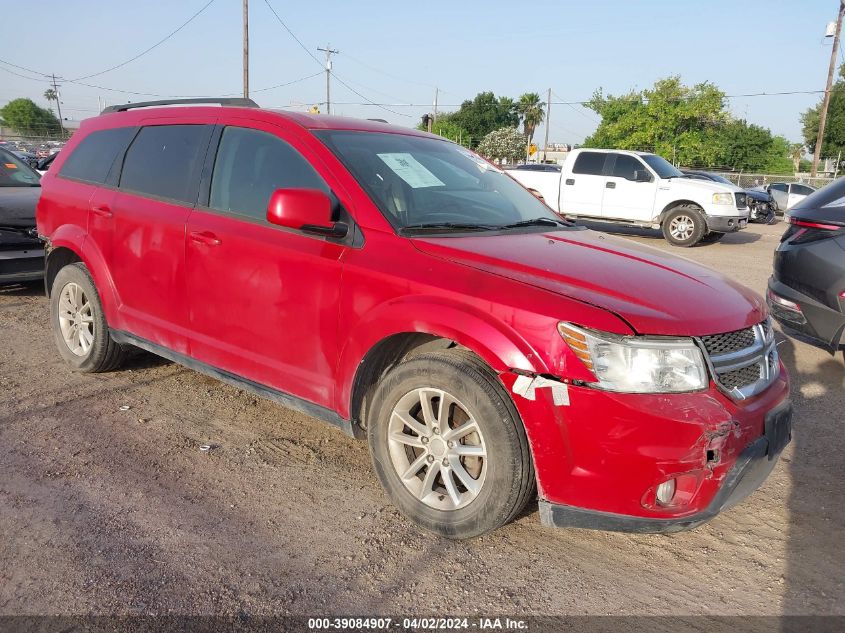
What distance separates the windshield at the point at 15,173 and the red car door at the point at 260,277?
A: 5.52m

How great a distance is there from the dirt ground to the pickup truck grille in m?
0.77

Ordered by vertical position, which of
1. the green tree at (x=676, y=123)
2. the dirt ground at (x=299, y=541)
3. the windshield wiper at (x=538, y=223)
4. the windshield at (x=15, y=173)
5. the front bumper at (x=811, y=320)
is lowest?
the dirt ground at (x=299, y=541)

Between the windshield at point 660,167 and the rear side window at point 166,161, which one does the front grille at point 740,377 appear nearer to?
the rear side window at point 166,161

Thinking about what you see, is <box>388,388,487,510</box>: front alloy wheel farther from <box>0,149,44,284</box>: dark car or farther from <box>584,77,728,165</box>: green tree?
<box>584,77,728,165</box>: green tree

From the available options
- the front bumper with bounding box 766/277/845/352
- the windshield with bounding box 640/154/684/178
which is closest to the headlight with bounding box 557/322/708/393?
the front bumper with bounding box 766/277/845/352

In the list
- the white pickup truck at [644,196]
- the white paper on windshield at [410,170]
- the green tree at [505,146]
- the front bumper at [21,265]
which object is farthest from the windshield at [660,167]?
the green tree at [505,146]

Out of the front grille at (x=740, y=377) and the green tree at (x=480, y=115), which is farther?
the green tree at (x=480, y=115)

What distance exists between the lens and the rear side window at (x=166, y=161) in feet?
13.1

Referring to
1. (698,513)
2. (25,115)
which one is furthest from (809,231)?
(25,115)

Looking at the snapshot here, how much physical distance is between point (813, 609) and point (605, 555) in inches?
30.5

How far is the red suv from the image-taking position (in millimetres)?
2537

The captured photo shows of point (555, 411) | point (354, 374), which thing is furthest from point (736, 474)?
point (354, 374)

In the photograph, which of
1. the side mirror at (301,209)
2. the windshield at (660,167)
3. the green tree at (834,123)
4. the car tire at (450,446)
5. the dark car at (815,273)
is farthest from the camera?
the green tree at (834,123)

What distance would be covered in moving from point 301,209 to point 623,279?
143 cm
